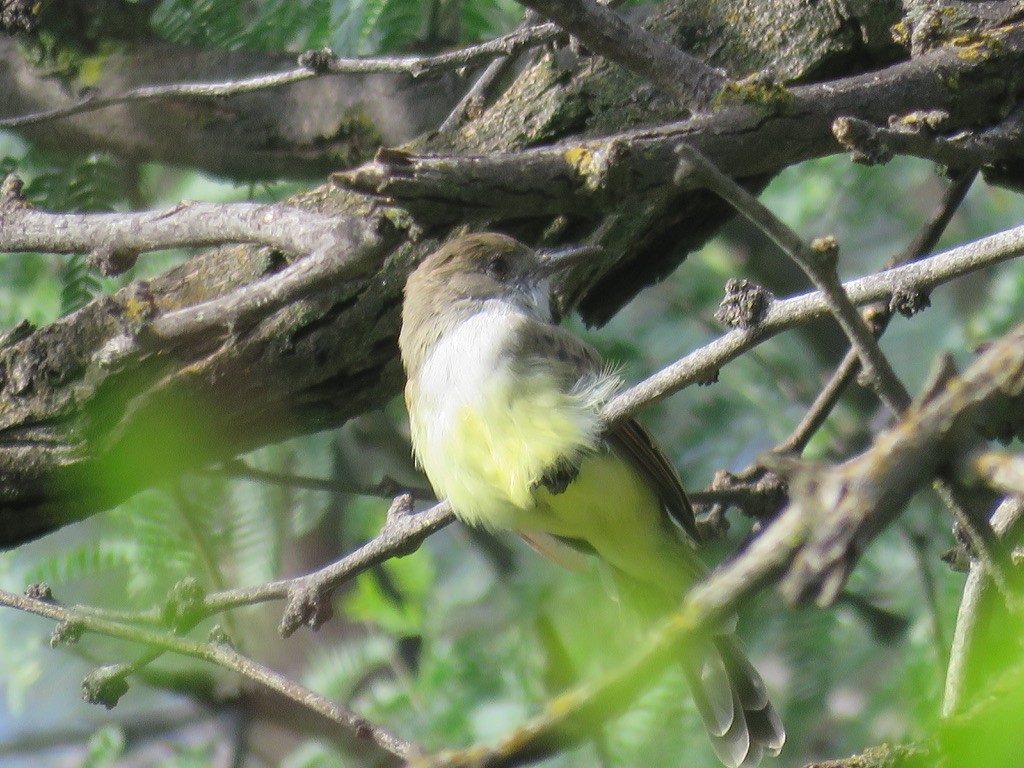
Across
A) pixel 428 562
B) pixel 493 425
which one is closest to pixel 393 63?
pixel 493 425

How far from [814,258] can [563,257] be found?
2477 mm

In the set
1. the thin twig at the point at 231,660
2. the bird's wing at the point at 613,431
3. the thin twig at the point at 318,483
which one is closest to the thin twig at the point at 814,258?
the thin twig at the point at 231,660

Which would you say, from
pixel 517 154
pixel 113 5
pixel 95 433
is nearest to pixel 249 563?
pixel 95 433

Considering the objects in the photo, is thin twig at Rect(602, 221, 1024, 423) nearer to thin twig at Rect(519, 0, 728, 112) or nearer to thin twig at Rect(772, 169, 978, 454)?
thin twig at Rect(519, 0, 728, 112)

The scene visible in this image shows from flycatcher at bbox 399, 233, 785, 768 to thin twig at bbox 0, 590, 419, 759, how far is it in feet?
3.46

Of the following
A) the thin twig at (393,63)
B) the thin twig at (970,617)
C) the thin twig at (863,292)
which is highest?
the thin twig at (393,63)

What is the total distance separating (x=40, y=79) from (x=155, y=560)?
2380 mm

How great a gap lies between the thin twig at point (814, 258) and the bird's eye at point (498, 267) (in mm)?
2423

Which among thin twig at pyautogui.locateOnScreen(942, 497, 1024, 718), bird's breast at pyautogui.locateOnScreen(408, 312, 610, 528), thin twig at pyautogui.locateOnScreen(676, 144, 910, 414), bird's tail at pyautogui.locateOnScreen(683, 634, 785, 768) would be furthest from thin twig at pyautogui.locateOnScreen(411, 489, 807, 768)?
bird's tail at pyautogui.locateOnScreen(683, 634, 785, 768)

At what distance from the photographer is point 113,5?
593cm

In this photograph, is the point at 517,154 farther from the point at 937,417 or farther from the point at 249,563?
the point at 249,563

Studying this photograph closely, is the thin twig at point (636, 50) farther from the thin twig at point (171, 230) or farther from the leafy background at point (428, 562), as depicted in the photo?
the leafy background at point (428, 562)

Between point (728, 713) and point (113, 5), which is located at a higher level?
point (113, 5)

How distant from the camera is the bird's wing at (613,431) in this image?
4418 millimetres
